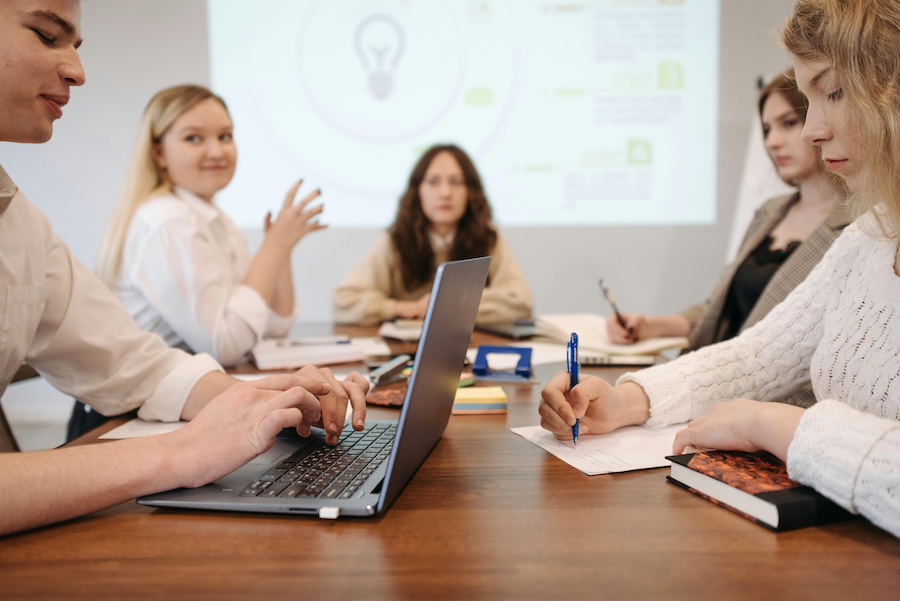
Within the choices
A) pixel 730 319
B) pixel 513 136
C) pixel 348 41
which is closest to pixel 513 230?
pixel 513 136

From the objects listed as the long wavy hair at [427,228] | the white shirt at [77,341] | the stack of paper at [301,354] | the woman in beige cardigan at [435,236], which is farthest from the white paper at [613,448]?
the long wavy hair at [427,228]

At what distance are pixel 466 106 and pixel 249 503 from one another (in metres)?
3.32

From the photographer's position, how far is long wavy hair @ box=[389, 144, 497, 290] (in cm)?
294

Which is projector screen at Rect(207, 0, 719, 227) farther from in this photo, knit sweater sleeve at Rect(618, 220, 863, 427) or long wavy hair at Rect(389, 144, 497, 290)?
knit sweater sleeve at Rect(618, 220, 863, 427)

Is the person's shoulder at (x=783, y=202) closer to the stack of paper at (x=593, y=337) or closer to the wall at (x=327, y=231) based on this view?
the stack of paper at (x=593, y=337)

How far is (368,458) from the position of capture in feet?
2.82

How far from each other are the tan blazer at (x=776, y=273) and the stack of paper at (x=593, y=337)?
0.22 metres

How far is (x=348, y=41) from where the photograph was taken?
3.77 metres

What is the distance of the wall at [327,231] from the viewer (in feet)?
12.3

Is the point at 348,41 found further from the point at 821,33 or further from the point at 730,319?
the point at 821,33

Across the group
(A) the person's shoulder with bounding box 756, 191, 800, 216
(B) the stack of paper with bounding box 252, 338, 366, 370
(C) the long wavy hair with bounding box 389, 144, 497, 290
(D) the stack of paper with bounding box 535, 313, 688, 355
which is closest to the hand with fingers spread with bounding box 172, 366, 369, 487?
(B) the stack of paper with bounding box 252, 338, 366, 370

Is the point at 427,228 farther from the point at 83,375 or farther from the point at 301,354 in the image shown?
the point at 83,375

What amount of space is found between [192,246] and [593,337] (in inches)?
39.4

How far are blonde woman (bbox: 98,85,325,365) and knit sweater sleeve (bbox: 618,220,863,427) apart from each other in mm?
1025
